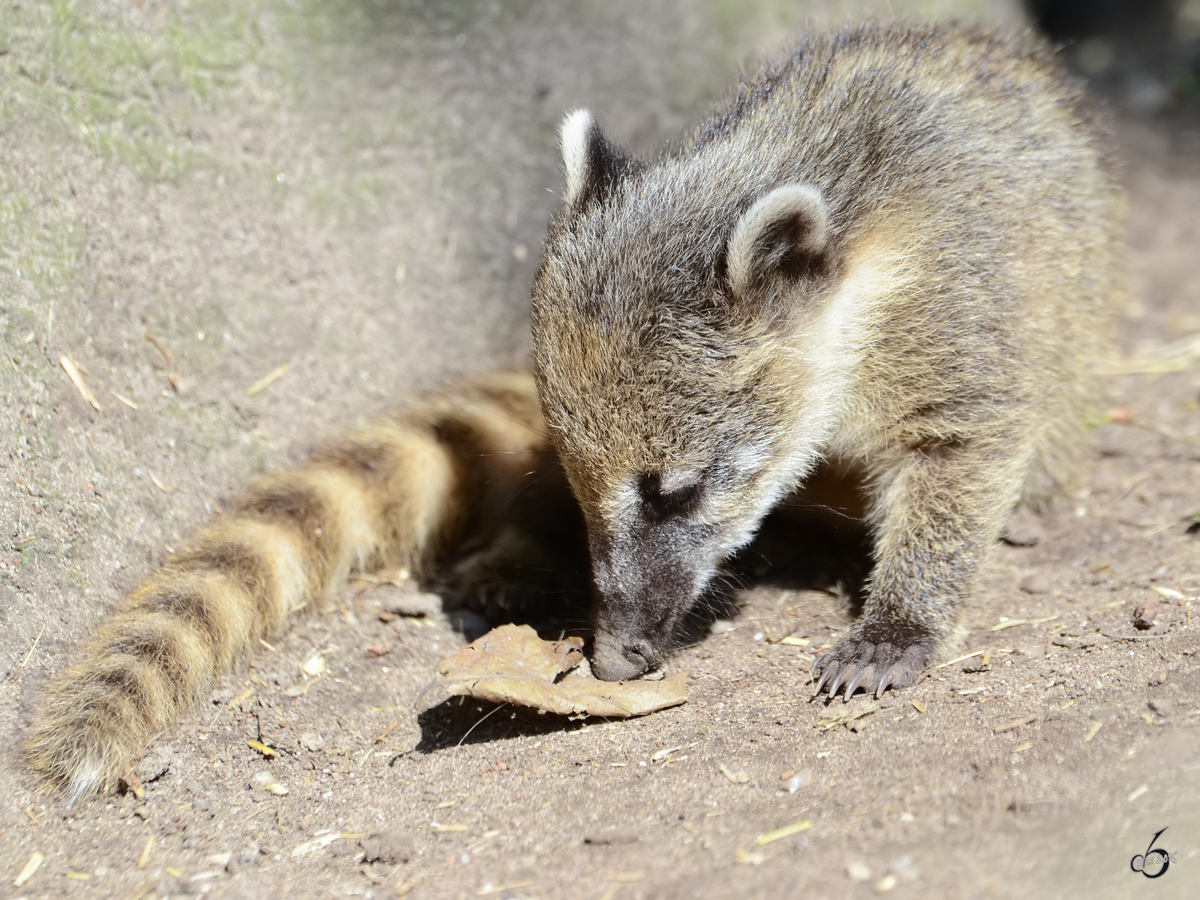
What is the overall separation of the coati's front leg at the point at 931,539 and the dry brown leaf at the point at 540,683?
601 millimetres

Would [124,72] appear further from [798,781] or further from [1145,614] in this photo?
[1145,614]

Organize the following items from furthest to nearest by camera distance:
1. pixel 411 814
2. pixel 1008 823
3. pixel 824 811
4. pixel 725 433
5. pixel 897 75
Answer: pixel 897 75, pixel 725 433, pixel 411 814, pixel 824 811, pixel 1008 823

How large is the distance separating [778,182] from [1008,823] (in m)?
2.08

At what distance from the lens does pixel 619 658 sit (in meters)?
3.30

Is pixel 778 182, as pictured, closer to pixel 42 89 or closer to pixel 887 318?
pixel 887 318

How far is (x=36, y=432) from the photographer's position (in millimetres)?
3289

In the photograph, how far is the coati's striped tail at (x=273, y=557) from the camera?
291 centimetres

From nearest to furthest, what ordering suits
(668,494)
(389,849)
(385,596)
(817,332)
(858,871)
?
1. (858,871)
2. (389,849)
3. (668,494)
4. (817,332)
5. (385,596)

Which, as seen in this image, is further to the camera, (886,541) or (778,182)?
(886,541)

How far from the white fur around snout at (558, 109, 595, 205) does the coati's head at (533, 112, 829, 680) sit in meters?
0.01

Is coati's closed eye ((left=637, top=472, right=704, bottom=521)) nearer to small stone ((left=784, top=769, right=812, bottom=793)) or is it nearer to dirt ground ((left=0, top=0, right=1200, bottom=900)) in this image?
dirt ground ((left=0, top=0, right=1200, bottom=900))

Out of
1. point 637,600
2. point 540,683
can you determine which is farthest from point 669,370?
point 540,683

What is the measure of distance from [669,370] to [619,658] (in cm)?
96

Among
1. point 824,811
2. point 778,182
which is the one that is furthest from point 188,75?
point 824,811
